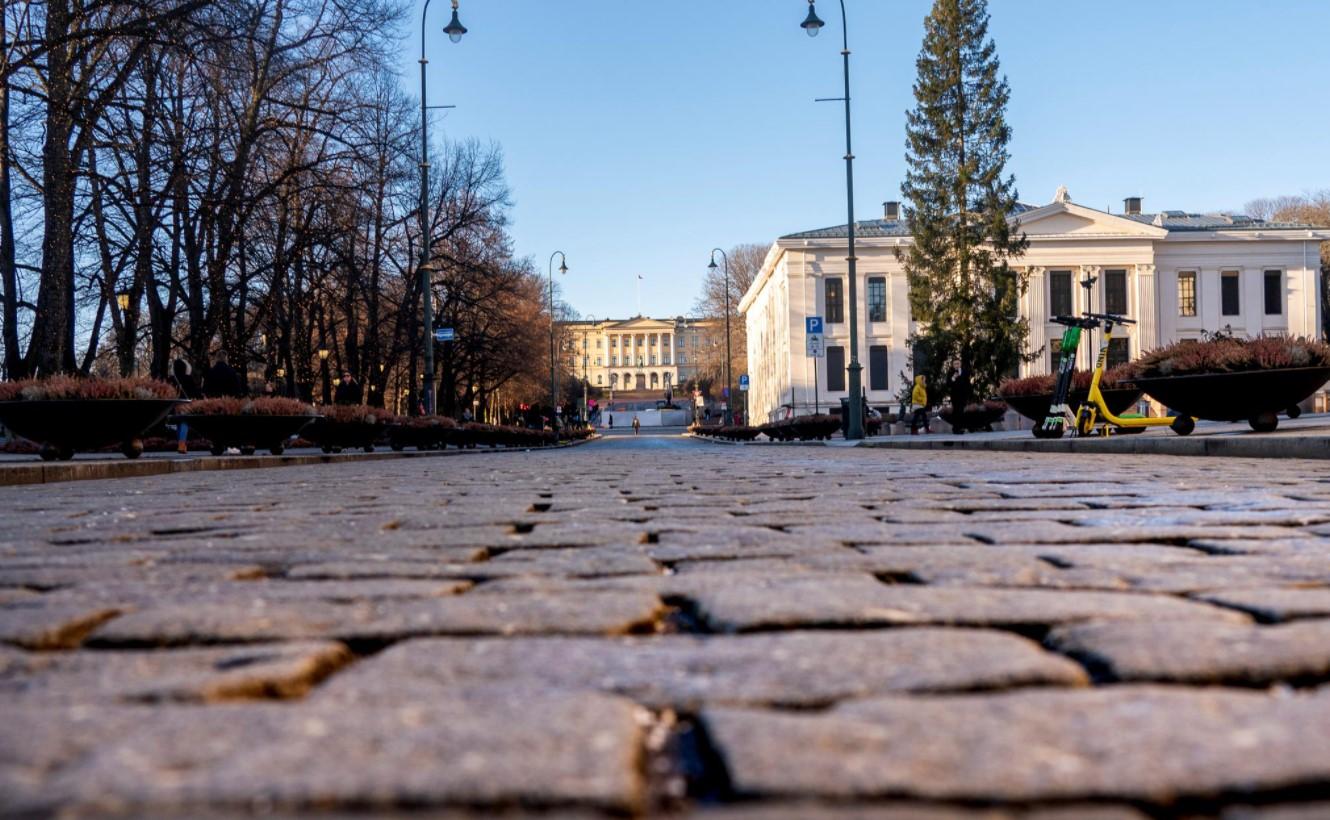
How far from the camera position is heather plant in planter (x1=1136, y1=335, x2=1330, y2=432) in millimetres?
13203

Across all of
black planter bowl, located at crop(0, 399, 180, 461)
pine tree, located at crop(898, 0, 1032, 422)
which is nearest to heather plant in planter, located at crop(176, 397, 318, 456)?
black planter bowl, located at crop(0, 399, 180, 461)

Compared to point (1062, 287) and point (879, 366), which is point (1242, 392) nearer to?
point (879, 366)

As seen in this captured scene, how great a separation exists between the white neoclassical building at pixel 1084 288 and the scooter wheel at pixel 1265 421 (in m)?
54.5

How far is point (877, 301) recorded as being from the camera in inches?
2778

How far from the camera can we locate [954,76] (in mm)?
51094

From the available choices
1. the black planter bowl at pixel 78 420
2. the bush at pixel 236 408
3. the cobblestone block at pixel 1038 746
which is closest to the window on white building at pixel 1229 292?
the bush at pixel 236 408

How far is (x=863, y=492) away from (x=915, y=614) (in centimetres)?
490

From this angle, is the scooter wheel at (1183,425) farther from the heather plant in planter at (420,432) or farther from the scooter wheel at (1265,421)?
the heather plant in planter at (420,432)

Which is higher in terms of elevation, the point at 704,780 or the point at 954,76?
the point at 954,76

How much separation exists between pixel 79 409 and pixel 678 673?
38.9 ft

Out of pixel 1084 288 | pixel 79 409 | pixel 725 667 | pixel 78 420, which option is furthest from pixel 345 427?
pixel 1084 288

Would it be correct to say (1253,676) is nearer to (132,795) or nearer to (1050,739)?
(1050,739)

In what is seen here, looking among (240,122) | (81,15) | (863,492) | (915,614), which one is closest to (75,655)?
(915,614)

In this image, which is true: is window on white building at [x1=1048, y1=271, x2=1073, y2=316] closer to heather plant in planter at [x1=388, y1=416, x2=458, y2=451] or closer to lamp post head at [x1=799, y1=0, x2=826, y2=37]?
lamp post head at [x1=799, y1=0, x2=826, y2=37]
